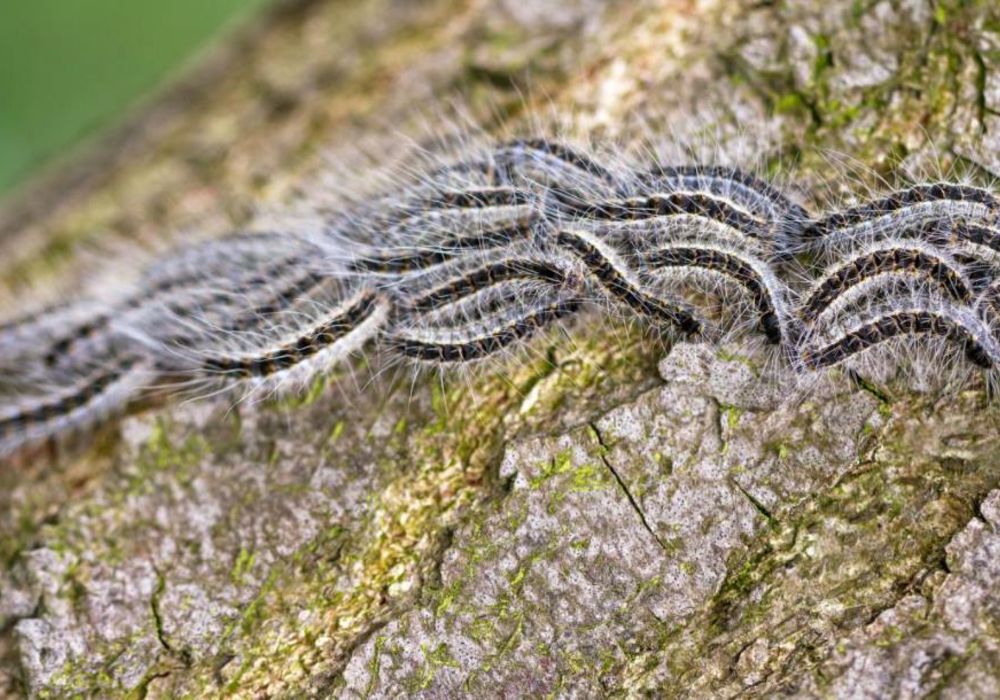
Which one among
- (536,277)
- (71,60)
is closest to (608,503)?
(536,277)

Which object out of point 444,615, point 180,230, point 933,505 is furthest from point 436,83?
point 933,505

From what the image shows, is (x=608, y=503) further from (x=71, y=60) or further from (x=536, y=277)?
(x=71, y=60)

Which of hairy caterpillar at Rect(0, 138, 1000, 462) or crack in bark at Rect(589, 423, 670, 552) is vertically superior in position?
hairy caterpillar at Rect(0, 138, 1000, 462)

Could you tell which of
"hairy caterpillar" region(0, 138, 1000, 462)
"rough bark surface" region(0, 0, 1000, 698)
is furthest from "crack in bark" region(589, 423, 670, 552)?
"hairy caterpillar" region(0, 138, 1000, 462)

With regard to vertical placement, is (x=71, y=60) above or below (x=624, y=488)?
above

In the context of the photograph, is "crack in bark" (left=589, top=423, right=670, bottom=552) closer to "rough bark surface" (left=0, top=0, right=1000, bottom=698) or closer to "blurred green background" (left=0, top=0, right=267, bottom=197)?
"rough bark surface" (left=0, top=0, right=1000, bottom=698)

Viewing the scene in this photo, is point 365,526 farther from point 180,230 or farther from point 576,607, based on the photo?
point 180,230

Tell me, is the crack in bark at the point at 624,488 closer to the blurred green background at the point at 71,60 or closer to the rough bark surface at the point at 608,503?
the rough bark surface at the point at 608,503
